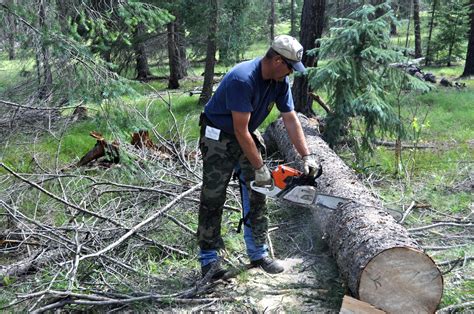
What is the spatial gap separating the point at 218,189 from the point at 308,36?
18.1 feet

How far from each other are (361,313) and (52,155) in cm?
628

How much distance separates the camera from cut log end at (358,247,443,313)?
3211 mm

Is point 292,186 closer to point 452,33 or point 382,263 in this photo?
point 382,263

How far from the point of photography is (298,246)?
4648mm

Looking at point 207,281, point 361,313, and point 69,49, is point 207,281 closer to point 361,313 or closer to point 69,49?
point 361,313

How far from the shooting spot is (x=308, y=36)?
8547mm

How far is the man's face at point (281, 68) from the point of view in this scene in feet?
11.3

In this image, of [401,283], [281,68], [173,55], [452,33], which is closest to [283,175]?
[281,68]

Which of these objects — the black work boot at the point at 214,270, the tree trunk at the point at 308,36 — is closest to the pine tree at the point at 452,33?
the tree trunk at the point at 308,36

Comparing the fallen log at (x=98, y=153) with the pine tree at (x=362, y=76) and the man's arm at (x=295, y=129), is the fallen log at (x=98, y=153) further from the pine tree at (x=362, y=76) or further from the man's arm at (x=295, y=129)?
the man's arm at (x=295, y=129)

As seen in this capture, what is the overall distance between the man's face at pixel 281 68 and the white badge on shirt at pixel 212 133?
0.64m

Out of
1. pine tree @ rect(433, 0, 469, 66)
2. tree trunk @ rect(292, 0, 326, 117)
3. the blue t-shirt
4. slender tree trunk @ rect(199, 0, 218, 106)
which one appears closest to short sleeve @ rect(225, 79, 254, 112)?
the blue t-shirt

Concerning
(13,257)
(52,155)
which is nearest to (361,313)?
(13,257)

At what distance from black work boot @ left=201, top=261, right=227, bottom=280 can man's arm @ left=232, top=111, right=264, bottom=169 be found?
0.96 meters
